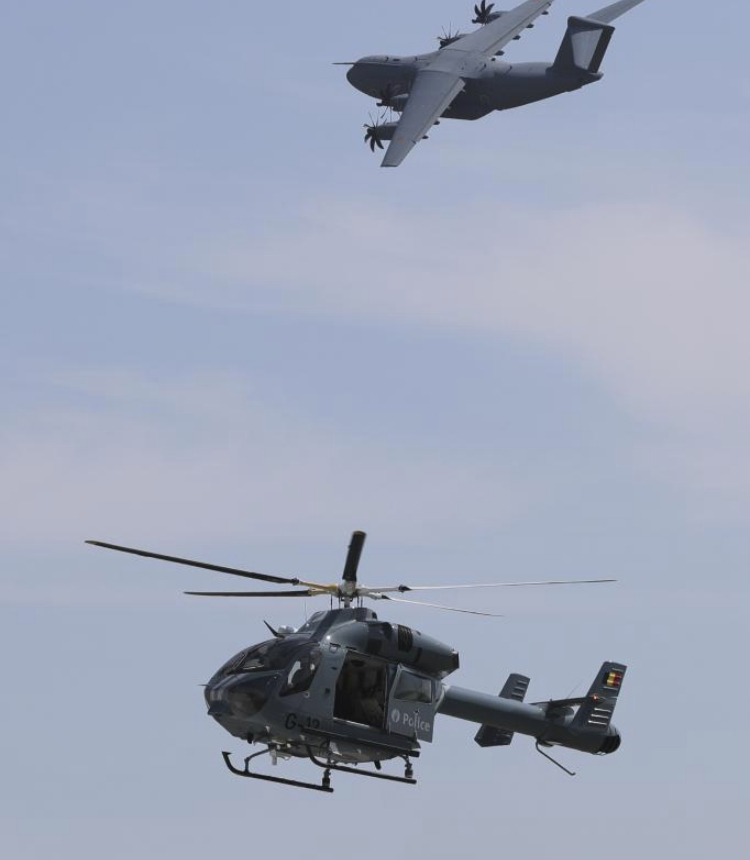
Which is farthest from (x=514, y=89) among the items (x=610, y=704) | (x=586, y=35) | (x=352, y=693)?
(x=352, y=693)

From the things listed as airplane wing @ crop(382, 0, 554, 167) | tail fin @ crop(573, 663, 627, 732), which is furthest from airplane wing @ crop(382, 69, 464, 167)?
tail fin @ crop(573, 663, 627, 732)

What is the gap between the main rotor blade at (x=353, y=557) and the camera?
1765 inches

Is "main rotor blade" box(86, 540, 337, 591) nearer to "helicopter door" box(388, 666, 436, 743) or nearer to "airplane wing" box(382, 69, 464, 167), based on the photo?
"helicopter door" box(388, 666, 436, 743)

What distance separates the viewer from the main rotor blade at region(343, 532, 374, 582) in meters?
44.8

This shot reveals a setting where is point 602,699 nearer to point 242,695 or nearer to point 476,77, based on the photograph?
point 242,695

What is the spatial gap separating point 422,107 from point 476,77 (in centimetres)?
486

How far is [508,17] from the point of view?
4035 inches

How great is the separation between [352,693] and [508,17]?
215ft

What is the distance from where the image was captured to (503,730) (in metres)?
50.0

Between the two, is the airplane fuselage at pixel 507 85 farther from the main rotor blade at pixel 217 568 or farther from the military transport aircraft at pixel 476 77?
the main rotor blade at pixel 217 568

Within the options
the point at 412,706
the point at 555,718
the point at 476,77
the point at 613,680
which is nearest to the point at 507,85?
the point at 476,77

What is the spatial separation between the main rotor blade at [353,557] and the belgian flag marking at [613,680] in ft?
32.6

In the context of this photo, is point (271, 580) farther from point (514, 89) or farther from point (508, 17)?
point (508, 17)

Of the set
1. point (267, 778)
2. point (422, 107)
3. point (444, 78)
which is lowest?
point (267, 778)
